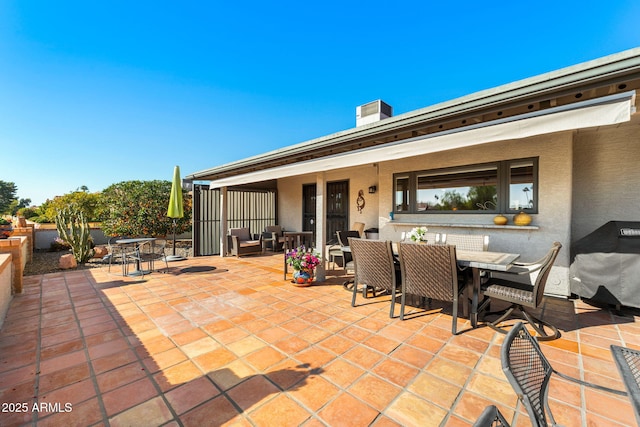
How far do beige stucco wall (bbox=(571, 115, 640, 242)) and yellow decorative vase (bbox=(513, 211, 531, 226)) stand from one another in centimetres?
99

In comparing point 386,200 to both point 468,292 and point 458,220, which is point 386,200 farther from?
point 468,292

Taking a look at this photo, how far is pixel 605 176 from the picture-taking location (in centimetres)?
410

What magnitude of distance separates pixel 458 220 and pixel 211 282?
505 centimetres

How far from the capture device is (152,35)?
711 cm

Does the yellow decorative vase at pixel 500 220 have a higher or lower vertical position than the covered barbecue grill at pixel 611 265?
higher

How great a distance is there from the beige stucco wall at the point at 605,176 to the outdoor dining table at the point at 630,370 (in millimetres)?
4178

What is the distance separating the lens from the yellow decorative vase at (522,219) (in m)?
4.19

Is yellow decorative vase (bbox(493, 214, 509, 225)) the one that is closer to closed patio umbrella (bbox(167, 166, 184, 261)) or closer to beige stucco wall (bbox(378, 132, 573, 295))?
beige stucco wall (bbox(378, 132, 573, 295))

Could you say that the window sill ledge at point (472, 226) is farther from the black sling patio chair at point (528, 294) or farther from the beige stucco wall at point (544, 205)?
the black sling patio chair at point (528, 294)

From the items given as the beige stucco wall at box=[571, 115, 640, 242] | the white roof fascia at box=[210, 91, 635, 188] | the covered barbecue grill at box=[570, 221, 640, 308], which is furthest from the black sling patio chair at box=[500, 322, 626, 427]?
the beige stucco wall at box=[571, 115, 640, 242]

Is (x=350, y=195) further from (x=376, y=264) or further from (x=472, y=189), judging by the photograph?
(x=376, y=264)

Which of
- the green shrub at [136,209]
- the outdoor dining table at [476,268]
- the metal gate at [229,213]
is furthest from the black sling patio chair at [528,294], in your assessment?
the green shrub at [136,209]

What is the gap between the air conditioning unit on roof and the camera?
25.6 feet

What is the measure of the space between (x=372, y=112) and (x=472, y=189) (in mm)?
4215
